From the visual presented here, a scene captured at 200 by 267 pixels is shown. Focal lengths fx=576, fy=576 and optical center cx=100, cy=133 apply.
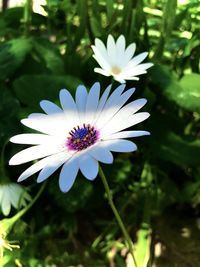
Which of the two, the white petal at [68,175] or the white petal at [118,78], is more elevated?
the white petal at [118,78]

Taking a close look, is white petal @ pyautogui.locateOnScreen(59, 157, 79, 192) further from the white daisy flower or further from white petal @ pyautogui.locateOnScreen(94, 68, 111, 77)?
white petal @ pyautogui.locateOnScreen(94, 68, 111, 77)

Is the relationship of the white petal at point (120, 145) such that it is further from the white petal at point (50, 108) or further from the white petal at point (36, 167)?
the white petal at point (50, 108)

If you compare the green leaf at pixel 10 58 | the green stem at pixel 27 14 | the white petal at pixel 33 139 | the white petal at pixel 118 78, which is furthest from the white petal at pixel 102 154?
the green stem at pixel 27 14

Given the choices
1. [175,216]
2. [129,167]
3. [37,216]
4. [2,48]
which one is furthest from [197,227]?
[2,48]

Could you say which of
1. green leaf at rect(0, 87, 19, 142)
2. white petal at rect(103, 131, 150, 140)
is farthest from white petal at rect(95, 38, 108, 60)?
white petal at rect(103, 131, 150, 140)

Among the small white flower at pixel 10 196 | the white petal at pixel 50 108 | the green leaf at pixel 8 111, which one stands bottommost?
the small white flower at pixel 10 196

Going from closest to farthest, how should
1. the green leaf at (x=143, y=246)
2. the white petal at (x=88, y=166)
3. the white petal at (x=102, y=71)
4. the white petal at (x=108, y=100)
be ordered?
1. the white petal at (x=88, y=166)
2. the white petal at (x=108, y=100)
3. the white petal at (x=102, y=71)
4. the green leaf at (x=143, y=246)
